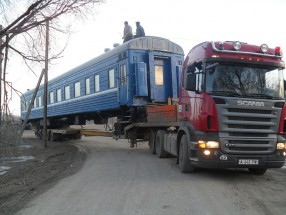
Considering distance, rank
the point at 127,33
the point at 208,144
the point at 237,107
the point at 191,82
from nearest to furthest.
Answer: the point at 237,107 < the point at 208,144 < the point at 191,82 < the point at 127,33

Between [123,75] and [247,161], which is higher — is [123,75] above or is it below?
above

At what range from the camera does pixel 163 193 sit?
23.8ft

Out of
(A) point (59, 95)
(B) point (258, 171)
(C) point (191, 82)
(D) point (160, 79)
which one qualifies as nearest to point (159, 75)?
(D) point (160, 79)

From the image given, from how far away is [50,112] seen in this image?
80.0 ft

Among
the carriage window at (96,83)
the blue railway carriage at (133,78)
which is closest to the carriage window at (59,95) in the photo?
the blue railway carriage at (133,78)

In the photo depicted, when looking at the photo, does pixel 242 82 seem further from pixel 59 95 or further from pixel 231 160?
pixel 59 95

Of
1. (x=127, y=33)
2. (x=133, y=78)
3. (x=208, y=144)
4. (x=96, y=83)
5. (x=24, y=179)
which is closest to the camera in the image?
(x=208, y=144)

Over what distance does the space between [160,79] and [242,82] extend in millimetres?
6277

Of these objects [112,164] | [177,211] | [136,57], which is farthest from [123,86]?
[177,211]

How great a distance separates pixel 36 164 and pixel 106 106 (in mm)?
3917

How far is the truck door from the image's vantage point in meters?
14.0

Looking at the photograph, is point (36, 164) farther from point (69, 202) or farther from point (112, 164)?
point (69, 202)

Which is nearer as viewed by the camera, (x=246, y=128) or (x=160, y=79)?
(x=246, y=128)

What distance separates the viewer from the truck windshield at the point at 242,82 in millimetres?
8172
